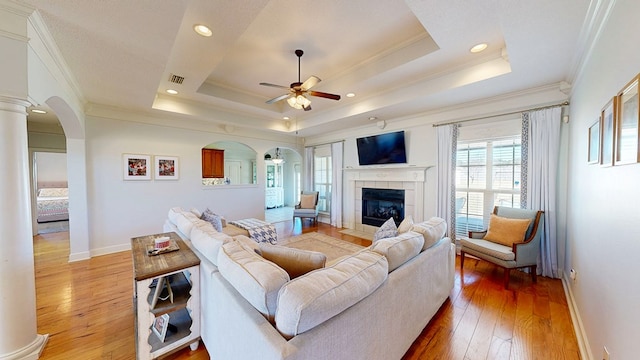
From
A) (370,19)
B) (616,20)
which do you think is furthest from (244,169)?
(616,20)

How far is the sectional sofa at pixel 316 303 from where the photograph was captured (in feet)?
3.31

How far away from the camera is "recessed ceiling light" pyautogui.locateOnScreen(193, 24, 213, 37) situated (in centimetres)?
211

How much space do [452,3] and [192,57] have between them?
9.03 ft

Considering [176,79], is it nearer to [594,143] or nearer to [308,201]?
[308,201]

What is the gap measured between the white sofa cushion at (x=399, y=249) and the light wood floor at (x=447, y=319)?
756mm

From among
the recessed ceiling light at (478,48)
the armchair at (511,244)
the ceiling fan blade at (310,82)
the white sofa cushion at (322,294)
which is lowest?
the armchair at (511,244)

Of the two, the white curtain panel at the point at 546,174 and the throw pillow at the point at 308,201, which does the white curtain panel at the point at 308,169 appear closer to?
the throw pillow at the point at 308,201

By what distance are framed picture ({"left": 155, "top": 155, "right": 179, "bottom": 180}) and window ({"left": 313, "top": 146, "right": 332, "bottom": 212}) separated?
11.8ft

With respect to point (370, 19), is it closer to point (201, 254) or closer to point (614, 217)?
point (614, 217)

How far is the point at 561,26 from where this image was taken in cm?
186

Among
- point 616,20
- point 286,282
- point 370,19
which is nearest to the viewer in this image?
point 286,282

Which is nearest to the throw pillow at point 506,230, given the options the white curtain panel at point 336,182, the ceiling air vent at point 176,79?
the white curtain panel at point 336,182

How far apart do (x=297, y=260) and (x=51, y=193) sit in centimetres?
963

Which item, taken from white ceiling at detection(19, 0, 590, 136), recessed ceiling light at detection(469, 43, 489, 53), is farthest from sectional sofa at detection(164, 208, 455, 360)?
recessed ceiling light at detection(469, 43, 489, 53)
